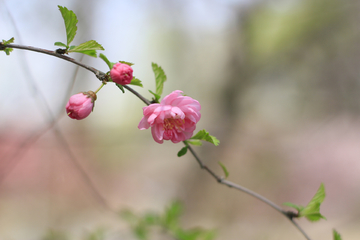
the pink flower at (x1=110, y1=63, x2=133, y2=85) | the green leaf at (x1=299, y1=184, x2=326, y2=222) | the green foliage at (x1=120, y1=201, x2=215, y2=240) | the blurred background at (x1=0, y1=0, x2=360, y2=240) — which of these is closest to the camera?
the pink flower at (x1=110, y1=63, x2=133, y2=85)

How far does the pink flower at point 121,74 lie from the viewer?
354 mm

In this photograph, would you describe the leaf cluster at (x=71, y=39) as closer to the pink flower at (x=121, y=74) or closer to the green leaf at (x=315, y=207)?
the pink flower at (x=121, y=74)

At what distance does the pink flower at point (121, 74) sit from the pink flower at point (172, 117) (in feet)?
0.20

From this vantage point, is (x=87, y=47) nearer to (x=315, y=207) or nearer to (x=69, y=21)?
(x=69, y=21)

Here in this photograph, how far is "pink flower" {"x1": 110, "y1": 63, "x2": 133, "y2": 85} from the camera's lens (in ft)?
1.16

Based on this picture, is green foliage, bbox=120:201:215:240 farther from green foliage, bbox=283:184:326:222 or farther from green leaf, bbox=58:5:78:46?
green leaf, bbox=58:5:78:46

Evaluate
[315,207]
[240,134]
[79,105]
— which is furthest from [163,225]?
[240,134]

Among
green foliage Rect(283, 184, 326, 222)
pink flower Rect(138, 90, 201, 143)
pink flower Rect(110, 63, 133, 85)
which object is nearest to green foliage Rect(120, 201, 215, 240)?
green foliage Rect(283, 184, 326, 222)

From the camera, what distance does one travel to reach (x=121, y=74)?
0.35 m

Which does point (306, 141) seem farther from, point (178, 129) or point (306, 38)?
point (178, 129)

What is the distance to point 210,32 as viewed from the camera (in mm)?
2230

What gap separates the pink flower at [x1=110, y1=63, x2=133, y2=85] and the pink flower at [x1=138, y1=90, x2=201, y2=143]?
6 centimetres

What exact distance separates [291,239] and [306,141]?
97 cm

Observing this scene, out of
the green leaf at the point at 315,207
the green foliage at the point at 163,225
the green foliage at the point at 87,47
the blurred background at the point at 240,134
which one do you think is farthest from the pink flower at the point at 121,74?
the blurred background at the point at 240,134
